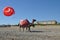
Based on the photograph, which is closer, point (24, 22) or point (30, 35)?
point (30, 35)

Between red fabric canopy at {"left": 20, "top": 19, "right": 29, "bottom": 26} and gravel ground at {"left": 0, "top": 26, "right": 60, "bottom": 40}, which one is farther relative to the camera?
red fabric canopy at {"left": 20, "top": 19, "right": 29, "bottom": 26}

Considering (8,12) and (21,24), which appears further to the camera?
(21,24)

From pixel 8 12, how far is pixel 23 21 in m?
5.15

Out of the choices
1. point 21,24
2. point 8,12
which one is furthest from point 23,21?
point 8,12

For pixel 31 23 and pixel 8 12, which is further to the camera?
pixel 31 23

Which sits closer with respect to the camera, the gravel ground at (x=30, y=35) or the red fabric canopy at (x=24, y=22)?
the gravel ground at (x=30, y=35)

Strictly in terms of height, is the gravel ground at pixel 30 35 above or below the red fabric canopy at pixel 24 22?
below

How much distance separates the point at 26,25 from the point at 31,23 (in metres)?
1.32

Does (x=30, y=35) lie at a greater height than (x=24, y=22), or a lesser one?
lesser

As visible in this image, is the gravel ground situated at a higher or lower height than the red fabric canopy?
lower

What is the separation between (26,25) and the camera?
1582 inches

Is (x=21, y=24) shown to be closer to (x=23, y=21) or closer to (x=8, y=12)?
(x=23, y=21)

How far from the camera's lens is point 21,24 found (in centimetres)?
3978

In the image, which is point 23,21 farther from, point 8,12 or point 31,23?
point 8,12
